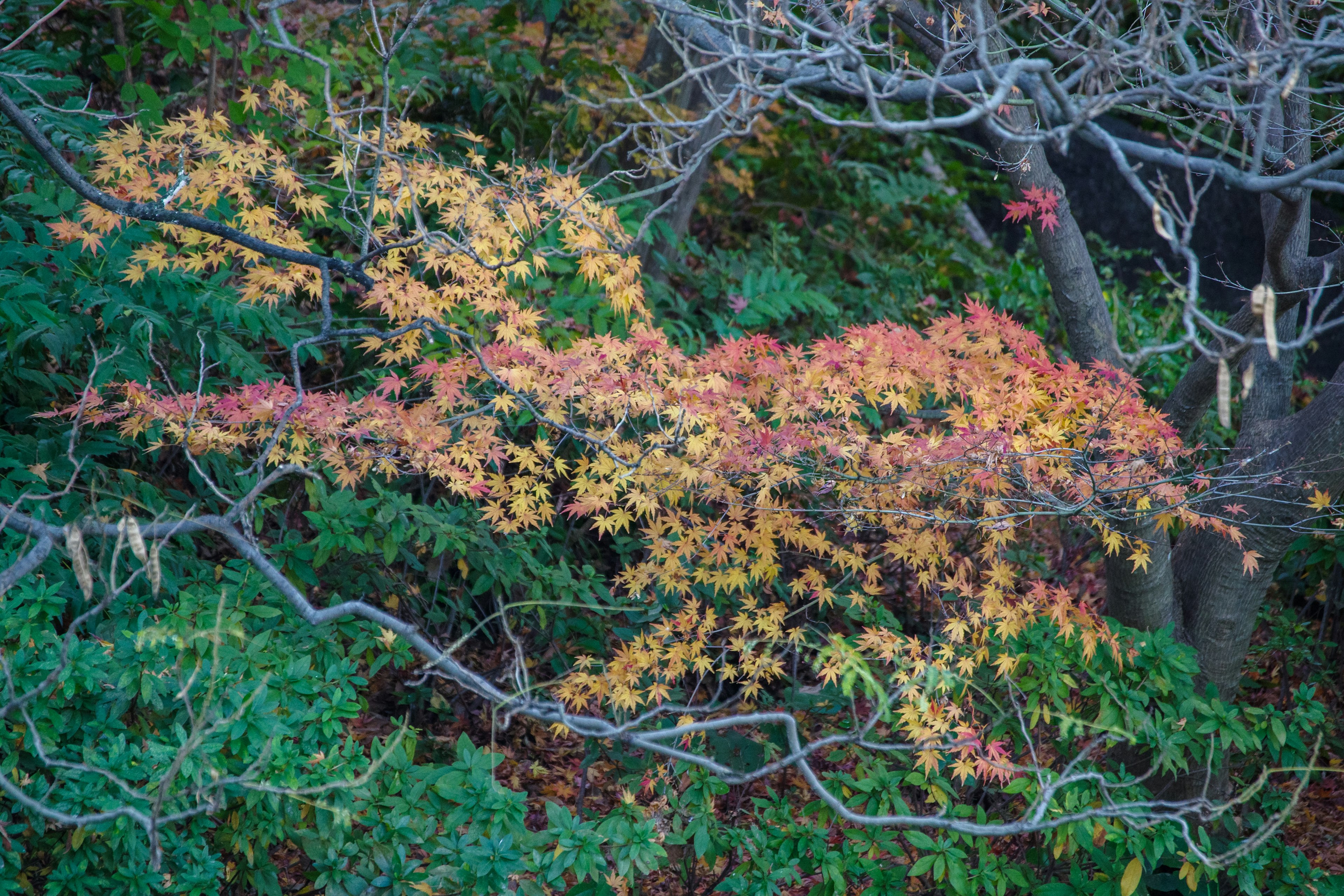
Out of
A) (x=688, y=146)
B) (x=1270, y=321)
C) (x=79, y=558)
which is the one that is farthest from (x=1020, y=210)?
(x=79, y=558)

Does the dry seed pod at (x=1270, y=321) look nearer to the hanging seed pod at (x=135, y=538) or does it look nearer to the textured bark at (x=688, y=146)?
the hanging seed pod at (x=135, y=538)

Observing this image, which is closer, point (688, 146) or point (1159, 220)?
point (1159, 220)

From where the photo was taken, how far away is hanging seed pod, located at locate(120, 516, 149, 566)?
2367mm

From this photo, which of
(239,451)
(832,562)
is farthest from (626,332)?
(239,451)

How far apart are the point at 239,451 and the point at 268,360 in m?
1.20

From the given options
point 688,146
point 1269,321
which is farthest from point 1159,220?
point 688,146

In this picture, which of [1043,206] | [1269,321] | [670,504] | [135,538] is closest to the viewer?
[1269,321]

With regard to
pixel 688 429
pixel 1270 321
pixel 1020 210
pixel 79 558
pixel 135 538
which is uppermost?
pixel 1270 321

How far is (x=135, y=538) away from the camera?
94.3 inches

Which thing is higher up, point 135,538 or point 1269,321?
point 1269,321

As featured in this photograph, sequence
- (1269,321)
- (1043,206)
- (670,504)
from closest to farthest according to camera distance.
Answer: (1269,321)
(670,504)
(1043,206)

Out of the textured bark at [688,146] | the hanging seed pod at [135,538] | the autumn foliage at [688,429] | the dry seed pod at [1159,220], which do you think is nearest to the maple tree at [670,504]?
the autumn foliage at [688,429]

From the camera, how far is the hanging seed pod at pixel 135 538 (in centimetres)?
237

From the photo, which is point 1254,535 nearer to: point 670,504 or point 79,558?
point 670,504
